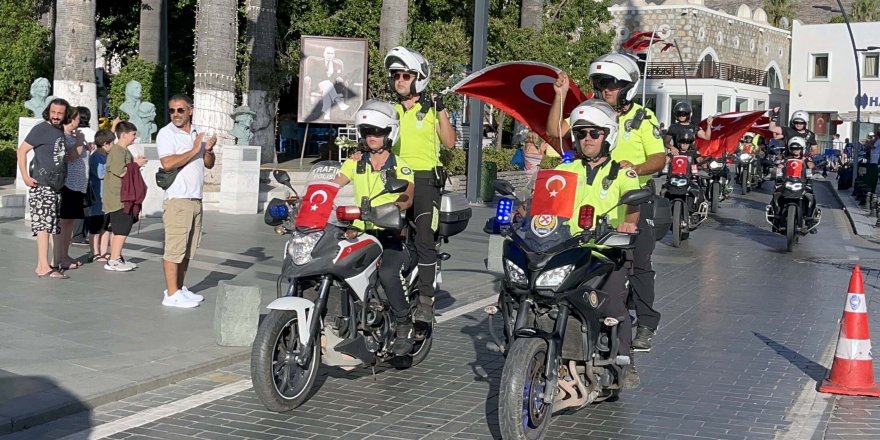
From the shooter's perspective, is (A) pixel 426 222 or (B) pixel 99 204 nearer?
(A) pixel 426 222

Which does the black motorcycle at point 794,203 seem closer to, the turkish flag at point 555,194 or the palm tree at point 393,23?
the turkish flag at point 555,194

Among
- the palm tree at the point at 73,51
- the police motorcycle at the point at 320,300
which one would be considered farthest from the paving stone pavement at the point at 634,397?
the palm tree at the point at 73,51

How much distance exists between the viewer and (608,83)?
312 inches

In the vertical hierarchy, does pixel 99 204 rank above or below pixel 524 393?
above

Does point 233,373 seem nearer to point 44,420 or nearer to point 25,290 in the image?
Result: point 44,420

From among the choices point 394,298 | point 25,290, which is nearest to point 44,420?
point 394,298

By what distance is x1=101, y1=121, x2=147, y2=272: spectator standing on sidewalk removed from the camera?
12609 millimetres

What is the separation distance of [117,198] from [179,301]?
270cm

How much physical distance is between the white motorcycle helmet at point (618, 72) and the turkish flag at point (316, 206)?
1.90 meters

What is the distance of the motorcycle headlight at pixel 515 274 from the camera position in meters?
6.41

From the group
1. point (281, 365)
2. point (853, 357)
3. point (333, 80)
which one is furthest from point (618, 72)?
point (333, 80)

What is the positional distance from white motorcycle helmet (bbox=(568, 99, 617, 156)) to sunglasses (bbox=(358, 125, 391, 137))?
4.57ft

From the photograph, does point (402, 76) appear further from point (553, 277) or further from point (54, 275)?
point (54, 275)

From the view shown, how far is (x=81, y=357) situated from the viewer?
8.26 meters
